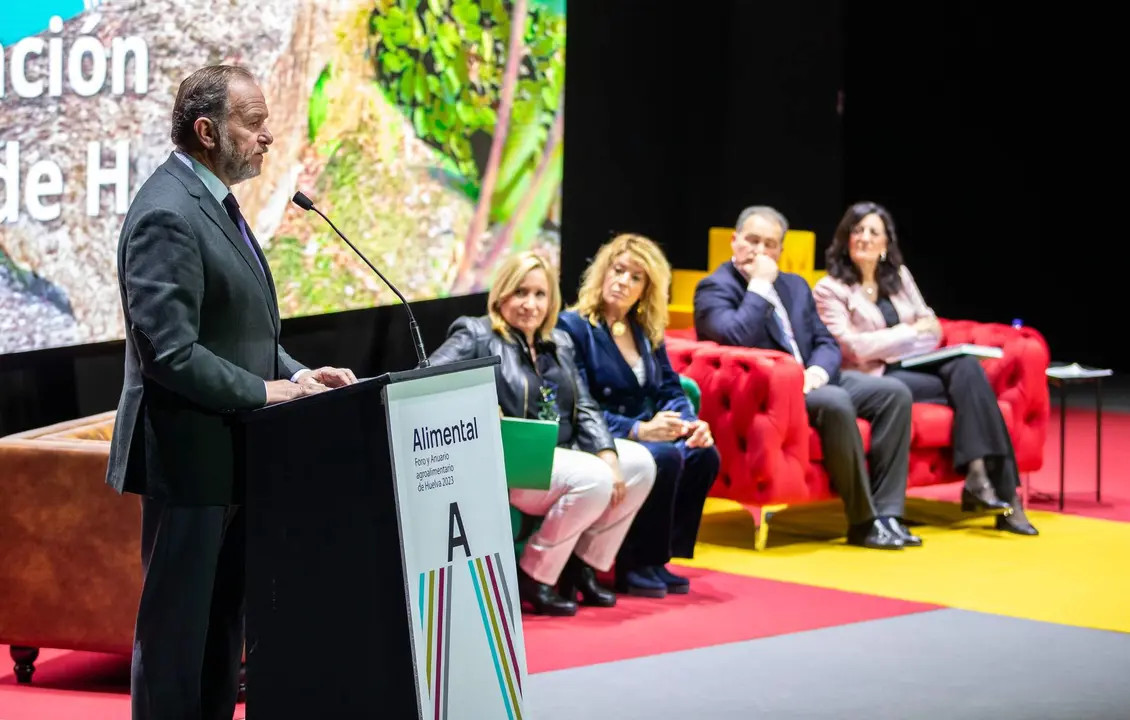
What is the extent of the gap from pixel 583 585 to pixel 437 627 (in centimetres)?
217

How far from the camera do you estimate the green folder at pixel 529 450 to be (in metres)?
4.51

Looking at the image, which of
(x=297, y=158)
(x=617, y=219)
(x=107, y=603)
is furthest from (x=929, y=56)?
(x=107, y=603)

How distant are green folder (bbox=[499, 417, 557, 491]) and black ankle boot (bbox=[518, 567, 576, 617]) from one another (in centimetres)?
39

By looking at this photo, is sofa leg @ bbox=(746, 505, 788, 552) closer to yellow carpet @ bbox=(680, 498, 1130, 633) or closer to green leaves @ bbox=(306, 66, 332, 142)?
yellow carpet @ bbox=(680, 498, 1130, 633)

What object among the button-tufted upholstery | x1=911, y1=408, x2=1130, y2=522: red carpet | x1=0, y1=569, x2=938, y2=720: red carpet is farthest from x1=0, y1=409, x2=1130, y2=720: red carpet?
x1=911, y1=408, x2=1130, y2=522: red carpet

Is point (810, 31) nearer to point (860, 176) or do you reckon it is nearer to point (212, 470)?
point (860, 176)

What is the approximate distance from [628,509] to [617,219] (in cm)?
430

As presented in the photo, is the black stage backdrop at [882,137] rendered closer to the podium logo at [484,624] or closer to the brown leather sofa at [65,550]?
the brown leather sofa at [65,550]

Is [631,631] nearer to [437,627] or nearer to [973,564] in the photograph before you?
[973,564]

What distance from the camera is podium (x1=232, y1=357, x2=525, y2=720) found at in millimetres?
2754

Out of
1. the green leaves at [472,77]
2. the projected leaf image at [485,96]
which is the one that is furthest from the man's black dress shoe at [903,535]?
the green leaves at [472,77]

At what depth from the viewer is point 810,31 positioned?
30.5ft

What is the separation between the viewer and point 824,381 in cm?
592

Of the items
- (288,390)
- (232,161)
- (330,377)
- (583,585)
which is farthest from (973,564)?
(232,161)
